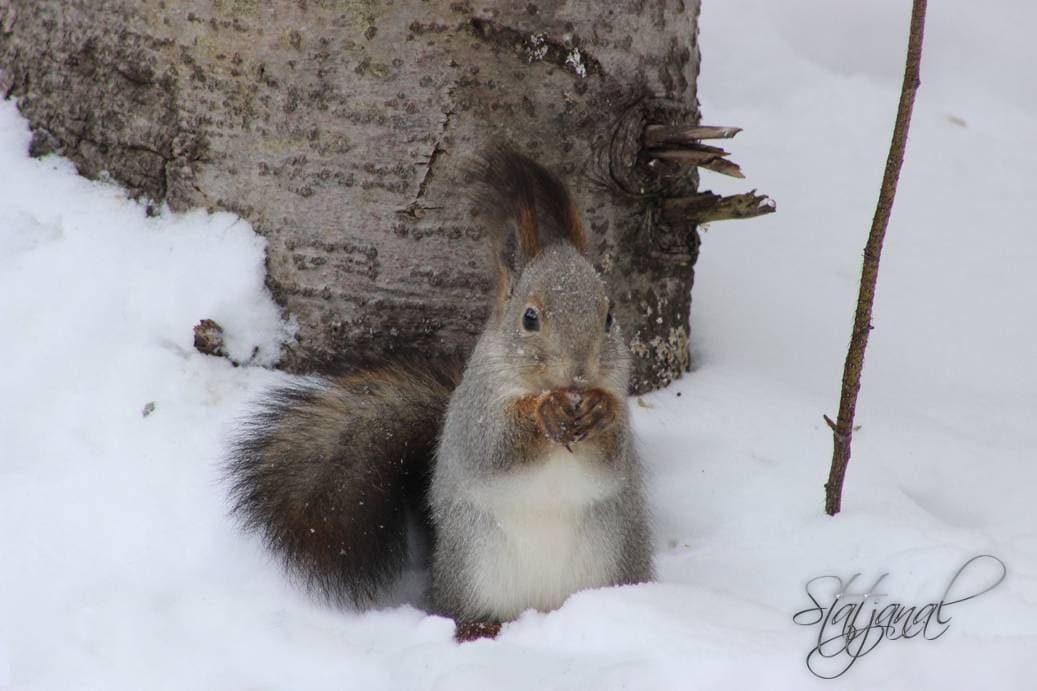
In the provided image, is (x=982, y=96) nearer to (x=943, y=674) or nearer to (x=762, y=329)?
(x=762, y=329)

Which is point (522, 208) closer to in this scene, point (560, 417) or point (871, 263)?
point (560, 417)

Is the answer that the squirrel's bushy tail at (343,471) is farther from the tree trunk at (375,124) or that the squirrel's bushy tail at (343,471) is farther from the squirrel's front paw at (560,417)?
the squirrel's front paw at (560,417)

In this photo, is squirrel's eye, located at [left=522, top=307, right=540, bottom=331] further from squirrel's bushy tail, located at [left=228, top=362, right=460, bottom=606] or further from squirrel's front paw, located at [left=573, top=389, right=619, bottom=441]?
squirrel's bushy tail, located at [left=228, top=362, right=460, bottom=606]

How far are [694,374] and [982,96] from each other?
1424 mm

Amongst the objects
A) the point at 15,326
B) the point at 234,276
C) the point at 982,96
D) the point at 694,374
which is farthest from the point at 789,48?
the point at 15,326

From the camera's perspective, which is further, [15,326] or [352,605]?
[15,326]

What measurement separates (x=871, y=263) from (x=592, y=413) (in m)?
0.48

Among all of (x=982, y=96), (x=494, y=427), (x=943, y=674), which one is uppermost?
(x=982, y=96)

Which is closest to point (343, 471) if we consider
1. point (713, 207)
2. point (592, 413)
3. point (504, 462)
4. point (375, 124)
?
point (504, 462)

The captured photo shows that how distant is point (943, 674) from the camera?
51.7 inches

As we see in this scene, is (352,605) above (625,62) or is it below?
below

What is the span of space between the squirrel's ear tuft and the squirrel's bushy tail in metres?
0.26

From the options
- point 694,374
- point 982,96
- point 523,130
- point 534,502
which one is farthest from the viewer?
point 982,96

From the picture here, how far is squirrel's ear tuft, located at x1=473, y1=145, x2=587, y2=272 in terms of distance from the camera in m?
1.59
